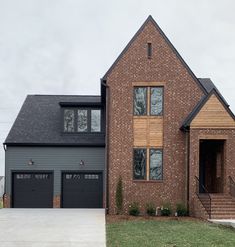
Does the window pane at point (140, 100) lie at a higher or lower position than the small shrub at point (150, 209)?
higher

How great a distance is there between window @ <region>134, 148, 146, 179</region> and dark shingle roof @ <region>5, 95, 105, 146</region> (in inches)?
169

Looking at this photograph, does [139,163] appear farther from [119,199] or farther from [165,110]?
[165,110]

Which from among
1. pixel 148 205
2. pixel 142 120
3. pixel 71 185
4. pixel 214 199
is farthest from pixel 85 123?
pixel 214 199

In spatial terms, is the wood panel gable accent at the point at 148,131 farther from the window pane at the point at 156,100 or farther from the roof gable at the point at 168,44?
the roof gable at the point at 168,44

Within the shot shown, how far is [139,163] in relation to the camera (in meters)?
20.9

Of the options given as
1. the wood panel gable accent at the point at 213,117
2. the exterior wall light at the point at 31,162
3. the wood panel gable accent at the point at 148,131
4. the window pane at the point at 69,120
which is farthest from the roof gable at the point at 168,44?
the exterior wall light at the point at 31,162

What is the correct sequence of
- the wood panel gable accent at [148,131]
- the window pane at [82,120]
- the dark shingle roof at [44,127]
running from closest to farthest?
the wood panel gable accent at [148,131]
the dark shingle roof at [44,127]
the window pane at [82,120]

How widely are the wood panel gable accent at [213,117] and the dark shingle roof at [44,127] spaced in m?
7.02

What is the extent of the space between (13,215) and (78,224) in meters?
4.96

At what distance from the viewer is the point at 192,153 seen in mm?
19844

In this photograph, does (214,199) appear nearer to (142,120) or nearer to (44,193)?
(142,120)

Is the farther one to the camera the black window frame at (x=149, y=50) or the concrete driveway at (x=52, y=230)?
the black window frame at (x=149, y=50)

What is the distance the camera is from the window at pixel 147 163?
20.8 meters

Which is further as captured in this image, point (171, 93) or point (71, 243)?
point (171, 93)
